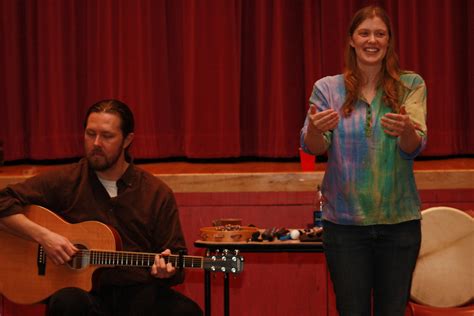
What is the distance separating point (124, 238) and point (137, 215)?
0.40 ft

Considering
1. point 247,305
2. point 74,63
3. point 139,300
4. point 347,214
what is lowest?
point 247,305

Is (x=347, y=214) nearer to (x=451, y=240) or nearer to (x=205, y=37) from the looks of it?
(x=451, y=240)

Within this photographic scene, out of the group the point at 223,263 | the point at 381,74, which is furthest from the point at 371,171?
the point at 223,263

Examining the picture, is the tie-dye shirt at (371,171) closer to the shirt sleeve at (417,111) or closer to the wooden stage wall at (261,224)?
the shirt sleeve at (417,111)

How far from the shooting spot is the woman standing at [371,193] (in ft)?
8.46

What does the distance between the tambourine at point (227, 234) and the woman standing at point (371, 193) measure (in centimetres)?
119

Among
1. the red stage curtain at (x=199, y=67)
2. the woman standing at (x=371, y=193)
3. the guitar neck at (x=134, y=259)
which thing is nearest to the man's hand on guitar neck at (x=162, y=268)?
the guitar neck at (x=134, y=259)

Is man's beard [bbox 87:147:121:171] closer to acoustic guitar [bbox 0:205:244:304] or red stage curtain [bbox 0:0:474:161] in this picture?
acoustic guitar [bbox 0:205:244:304]

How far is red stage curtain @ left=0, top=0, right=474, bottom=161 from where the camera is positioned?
538 centimetres

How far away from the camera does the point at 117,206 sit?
11.6 ft

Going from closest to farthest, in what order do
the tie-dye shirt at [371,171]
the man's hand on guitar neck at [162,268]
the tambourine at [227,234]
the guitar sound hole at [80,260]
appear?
the tie-dye shirt at [371,171]
the man's hand on guitar neck at [162,268]
the guitar sound hole at [80,260]
the tambourine at [227,234]

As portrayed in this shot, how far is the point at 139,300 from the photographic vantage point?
3383 mm

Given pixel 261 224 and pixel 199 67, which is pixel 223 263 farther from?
pixel 199 67

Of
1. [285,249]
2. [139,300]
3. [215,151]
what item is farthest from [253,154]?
[139,300]
